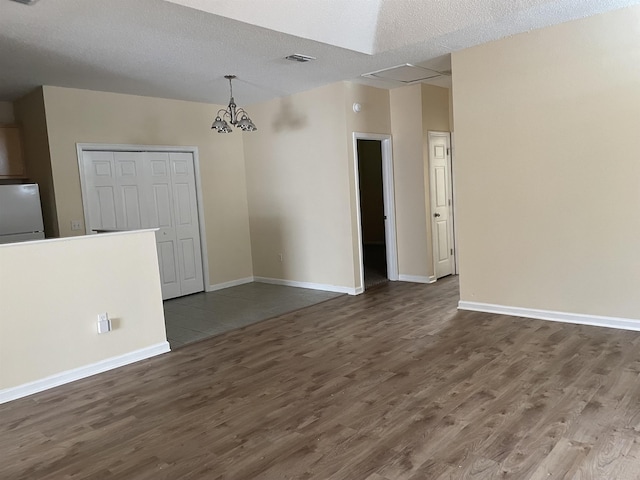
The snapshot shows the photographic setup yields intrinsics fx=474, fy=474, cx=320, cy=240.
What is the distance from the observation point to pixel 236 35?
3.77m

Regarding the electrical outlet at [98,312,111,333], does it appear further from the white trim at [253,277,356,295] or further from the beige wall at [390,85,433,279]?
the beige wall at [390,85,433,279]

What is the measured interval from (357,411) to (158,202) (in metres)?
4.30

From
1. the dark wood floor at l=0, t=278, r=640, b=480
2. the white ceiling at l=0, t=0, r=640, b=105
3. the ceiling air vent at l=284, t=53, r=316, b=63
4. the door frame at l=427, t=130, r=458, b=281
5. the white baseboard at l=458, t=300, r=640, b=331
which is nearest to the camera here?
the dark wood floor at l=0, t=278, r=640, b=480

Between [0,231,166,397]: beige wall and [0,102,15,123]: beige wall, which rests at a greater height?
[0,102,15,123]: beige wall

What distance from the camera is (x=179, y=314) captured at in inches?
216

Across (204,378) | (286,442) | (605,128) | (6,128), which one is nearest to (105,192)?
(6,128)

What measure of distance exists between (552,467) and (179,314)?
14.0ft

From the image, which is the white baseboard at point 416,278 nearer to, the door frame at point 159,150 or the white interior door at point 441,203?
the white interior door at point 441,203

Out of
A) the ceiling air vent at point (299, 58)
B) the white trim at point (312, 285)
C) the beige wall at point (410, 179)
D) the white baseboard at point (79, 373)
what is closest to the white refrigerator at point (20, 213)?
the white baseboard at point (79, 373)

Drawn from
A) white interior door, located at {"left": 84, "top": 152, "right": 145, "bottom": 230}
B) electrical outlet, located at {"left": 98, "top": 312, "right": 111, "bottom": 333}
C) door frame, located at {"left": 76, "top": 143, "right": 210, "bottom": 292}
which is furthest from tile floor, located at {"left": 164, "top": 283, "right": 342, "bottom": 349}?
white interior door, located at {"left": 84, "top": 152, "right": 145, "bottom": 230}

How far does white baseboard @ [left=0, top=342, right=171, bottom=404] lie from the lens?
3393mm

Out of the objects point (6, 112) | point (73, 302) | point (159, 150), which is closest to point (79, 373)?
point (73, 302)

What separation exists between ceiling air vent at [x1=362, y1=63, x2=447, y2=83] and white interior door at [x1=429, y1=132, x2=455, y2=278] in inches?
34.1

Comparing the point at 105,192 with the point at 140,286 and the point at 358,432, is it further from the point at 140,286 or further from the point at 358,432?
the point at 358,432
